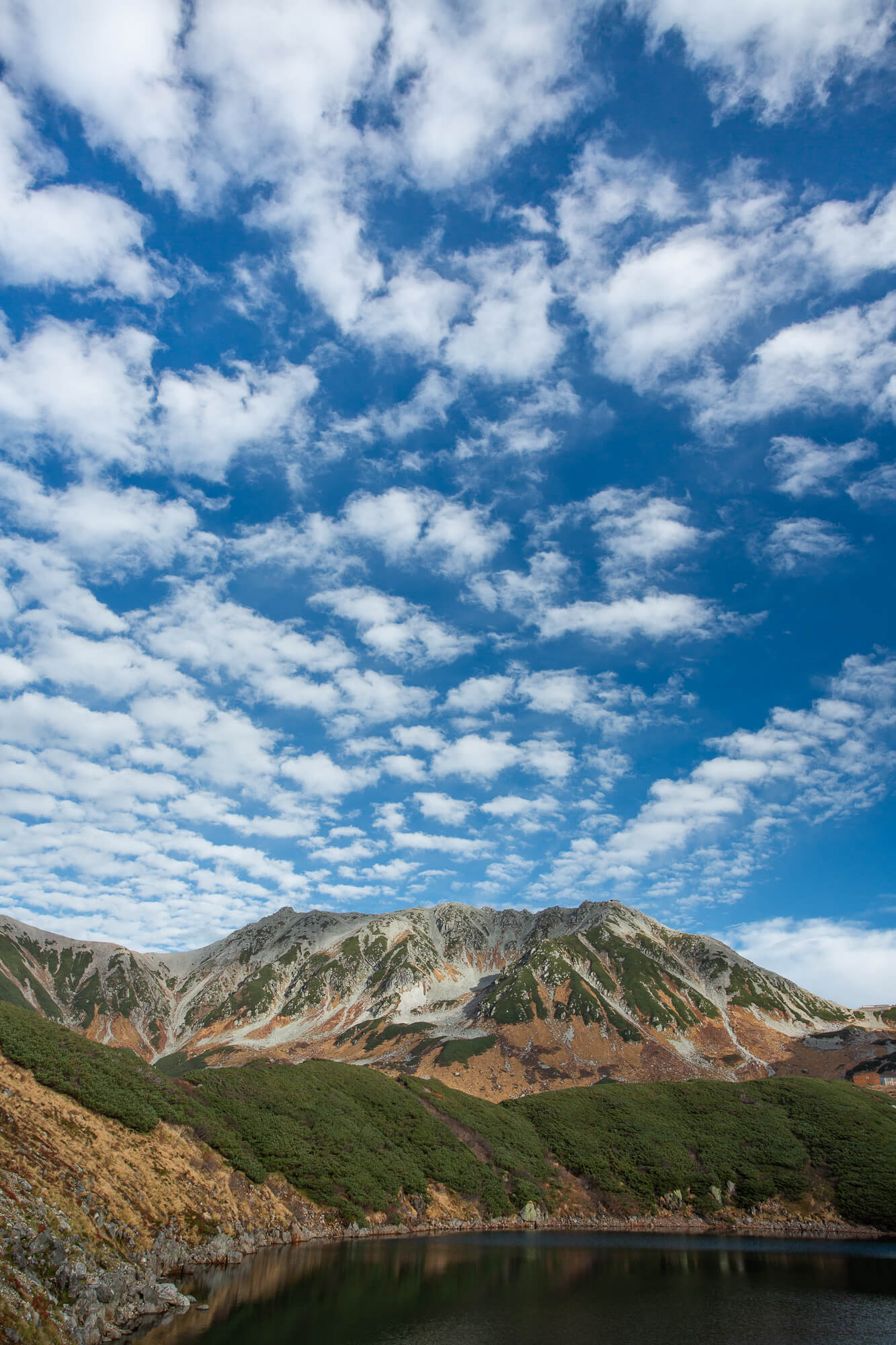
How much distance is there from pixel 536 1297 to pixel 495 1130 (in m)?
59.5

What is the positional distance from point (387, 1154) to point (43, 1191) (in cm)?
5683

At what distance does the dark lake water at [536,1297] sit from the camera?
40.3 meters

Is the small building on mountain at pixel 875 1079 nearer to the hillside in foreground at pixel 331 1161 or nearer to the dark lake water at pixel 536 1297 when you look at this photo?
the hillside in foreground at pixel 331 1161

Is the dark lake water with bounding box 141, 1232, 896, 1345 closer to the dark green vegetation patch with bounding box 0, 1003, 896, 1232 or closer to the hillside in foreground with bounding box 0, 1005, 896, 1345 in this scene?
the hillside in foreground with bounding box 0, 1005, 896, 1345

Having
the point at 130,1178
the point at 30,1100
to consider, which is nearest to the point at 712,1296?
the point at 130,1178

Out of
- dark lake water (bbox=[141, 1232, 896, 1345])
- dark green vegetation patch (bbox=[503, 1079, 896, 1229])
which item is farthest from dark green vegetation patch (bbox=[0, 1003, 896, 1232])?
dark lake water (bbox=[141, 1232, 896, 1345])

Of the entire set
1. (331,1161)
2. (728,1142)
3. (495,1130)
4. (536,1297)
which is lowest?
(536,1297)

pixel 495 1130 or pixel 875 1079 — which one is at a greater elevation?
pixel 875 1079

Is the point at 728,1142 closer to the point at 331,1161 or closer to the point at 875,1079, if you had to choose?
the point at 331,1161

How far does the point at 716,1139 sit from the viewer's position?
10756 centimetres

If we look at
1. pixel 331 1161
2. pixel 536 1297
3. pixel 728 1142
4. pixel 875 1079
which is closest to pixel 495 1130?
pixel 331 1161

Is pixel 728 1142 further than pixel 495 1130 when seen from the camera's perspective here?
Yes

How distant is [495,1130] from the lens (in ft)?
342

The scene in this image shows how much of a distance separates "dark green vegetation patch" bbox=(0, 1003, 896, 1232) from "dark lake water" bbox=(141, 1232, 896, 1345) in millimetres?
12824
